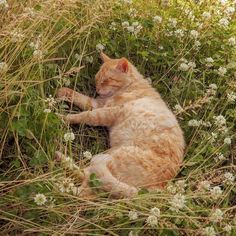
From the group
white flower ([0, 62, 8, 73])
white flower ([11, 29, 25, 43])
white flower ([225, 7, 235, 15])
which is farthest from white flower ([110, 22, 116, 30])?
white flower ([0, 62, 8, 73])

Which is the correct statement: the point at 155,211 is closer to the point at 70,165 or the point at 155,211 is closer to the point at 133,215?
the point at 133,215

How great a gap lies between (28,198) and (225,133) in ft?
5.85

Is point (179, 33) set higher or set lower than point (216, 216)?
higher

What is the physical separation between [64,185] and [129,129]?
3.62ft

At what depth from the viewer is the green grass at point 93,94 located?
11.9ft

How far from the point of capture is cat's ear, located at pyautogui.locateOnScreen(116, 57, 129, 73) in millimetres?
5027

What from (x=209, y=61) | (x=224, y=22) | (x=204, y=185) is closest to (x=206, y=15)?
(x=224, y=22)

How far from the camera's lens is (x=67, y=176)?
3945 mm

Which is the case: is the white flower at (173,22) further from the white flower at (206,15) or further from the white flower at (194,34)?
the white flower at (206,15)

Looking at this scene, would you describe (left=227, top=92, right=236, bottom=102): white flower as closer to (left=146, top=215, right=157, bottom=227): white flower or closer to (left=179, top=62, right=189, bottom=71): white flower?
(left=179, top=62, right=189, bottom=71): white flower

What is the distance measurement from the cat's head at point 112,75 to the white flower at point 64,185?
1570mm

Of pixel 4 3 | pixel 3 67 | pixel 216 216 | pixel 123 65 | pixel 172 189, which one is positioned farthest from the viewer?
pixel 123 65

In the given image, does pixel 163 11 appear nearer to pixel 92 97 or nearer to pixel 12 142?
pixel 92 97

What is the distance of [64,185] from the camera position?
12.0ft
